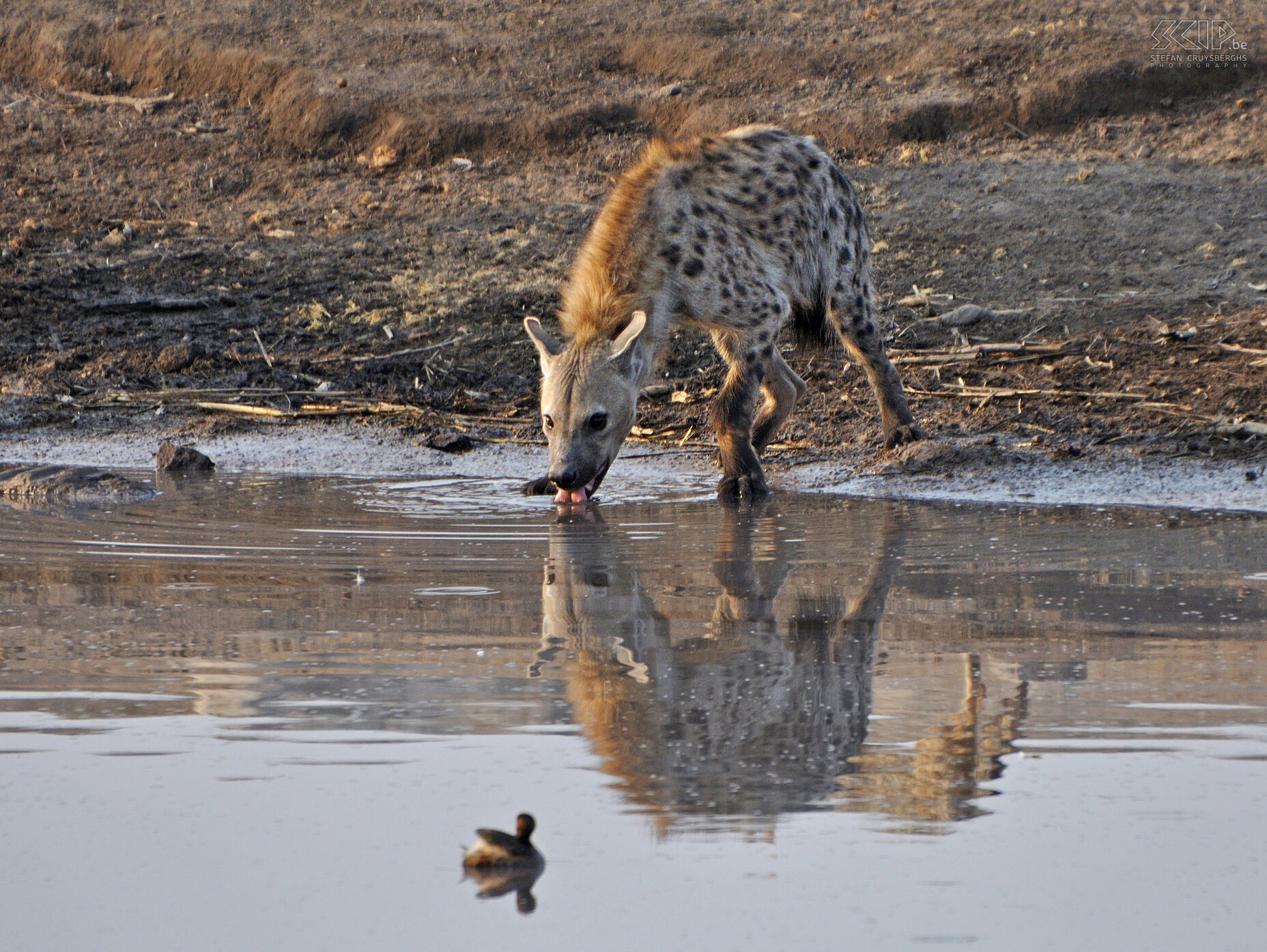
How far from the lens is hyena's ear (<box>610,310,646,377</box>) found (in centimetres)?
524

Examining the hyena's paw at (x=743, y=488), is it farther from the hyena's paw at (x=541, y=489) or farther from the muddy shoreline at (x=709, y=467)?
the hyena's paw at (x=541, y=489)

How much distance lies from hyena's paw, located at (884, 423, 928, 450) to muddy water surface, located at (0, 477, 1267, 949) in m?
1.57

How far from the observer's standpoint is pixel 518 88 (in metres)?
9.70

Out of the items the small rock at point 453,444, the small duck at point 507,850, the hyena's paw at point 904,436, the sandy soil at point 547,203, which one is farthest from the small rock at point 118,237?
the small duck at point 507,850

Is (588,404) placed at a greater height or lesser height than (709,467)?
greater

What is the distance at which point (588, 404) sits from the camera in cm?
519

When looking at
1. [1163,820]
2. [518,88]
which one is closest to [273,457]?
[518,88]

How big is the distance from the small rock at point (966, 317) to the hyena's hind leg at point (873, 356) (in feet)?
2.59

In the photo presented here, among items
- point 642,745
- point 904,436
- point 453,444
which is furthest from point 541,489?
point 642,745

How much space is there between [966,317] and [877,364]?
1.06m

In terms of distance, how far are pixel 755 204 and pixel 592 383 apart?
112 cm

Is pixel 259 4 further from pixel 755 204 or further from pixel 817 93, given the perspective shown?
pixel 755 204

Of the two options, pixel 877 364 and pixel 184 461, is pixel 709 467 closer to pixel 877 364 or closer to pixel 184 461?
pixel 877 364

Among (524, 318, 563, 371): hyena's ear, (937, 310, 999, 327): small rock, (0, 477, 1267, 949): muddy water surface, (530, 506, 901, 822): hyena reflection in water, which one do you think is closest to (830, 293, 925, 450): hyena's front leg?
(937, 310, 999, 327): small rock
